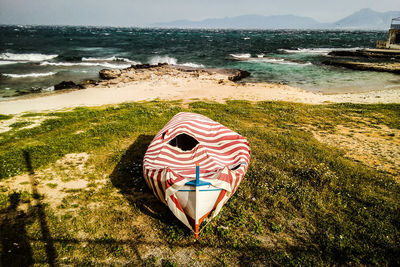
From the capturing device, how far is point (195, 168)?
9.26 metres

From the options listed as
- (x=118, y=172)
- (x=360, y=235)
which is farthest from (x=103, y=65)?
(x=360, y=235)

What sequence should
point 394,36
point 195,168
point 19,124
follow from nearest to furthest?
point 195,168 → point 19,124 → point 394,36

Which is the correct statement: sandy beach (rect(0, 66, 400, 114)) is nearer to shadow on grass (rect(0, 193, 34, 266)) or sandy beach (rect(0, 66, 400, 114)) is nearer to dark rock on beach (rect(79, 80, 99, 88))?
dark rock on beach (rect(79, 80, 99, 88))

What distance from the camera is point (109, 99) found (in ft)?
84.9

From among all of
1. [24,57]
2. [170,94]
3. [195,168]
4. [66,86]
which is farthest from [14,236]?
[24,57]

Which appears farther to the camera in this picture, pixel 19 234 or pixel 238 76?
pixel 238 76

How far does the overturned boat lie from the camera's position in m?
6.77

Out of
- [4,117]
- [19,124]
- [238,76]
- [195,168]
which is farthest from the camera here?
[238,76]

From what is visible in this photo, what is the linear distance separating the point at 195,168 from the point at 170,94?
1981cm

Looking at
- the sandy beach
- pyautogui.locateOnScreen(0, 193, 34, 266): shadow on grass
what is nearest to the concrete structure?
the sandy beach

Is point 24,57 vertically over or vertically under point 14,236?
over

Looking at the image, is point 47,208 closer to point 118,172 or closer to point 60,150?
point 118,172

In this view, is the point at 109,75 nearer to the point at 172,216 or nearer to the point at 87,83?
the point at 87,83

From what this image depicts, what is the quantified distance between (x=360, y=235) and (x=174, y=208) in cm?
609
